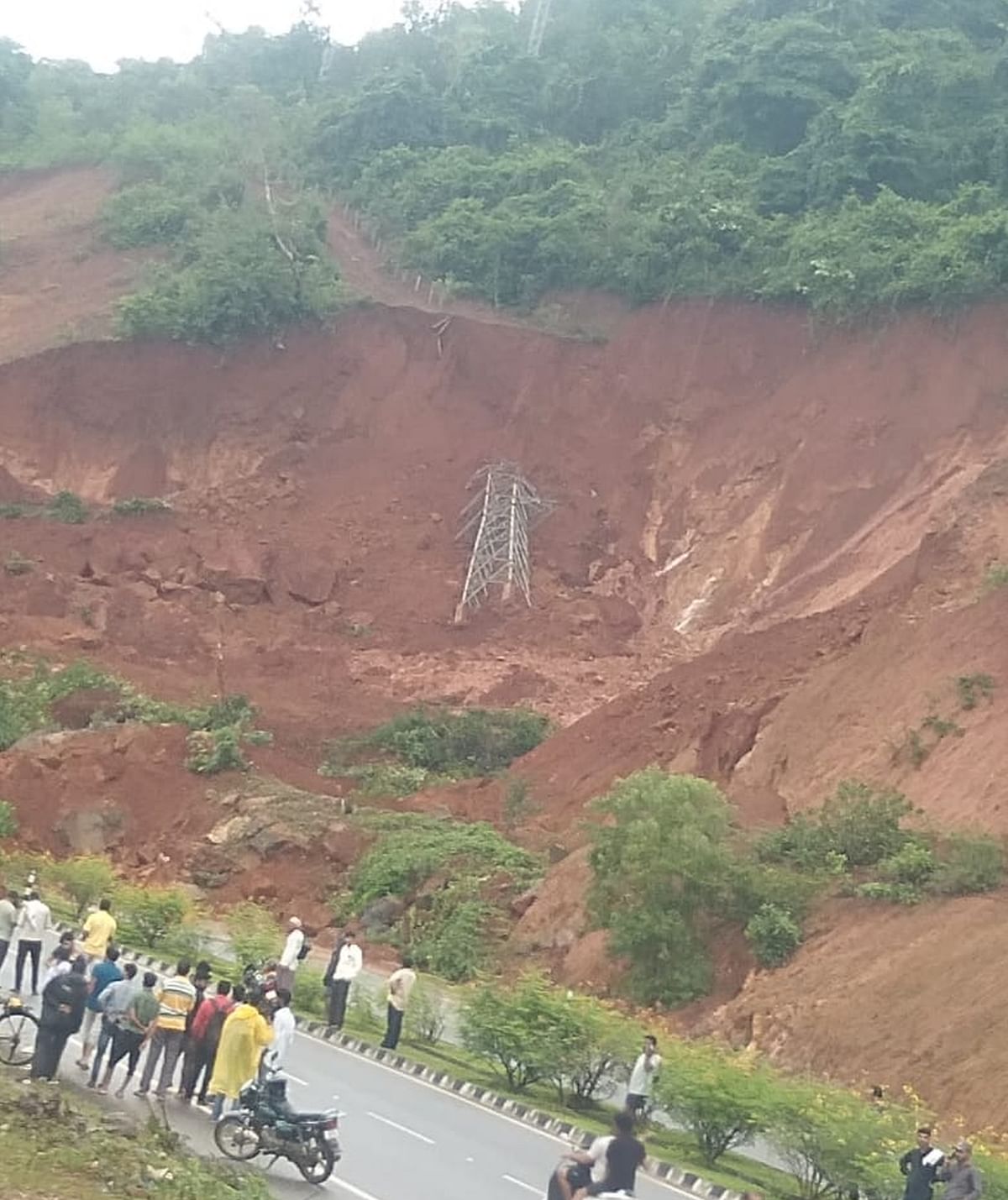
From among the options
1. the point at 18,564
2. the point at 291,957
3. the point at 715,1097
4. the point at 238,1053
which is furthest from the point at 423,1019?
the point at 18,564

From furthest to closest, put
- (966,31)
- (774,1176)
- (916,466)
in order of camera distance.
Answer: (966,31), (916,466), (774,1176)

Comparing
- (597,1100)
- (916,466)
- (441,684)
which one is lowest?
(441,684)

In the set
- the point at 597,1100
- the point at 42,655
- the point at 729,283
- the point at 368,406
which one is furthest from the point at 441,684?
the point at 597,1100

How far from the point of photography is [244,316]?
166 ft

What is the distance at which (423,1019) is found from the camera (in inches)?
701

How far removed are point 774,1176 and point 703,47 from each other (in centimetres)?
5159

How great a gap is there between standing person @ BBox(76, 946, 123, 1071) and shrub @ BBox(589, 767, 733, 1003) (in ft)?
26.4

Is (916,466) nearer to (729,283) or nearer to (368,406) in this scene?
(729,283)

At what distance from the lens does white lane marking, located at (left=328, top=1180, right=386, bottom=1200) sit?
34.4 feet

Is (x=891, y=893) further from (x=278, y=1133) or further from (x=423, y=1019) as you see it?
(x=278, y=1133)

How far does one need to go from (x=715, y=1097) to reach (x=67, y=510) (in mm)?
36679

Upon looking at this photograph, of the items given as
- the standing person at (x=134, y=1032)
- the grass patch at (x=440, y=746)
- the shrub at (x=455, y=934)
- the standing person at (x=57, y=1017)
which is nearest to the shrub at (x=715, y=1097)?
the standing person at (x=134, y=1032)

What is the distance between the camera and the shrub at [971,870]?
769 inches

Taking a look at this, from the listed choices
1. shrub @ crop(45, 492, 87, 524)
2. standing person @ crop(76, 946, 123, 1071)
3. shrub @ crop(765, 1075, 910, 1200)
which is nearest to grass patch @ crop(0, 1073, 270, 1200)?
standing person @ crop(76, 946, 123, 1071)
